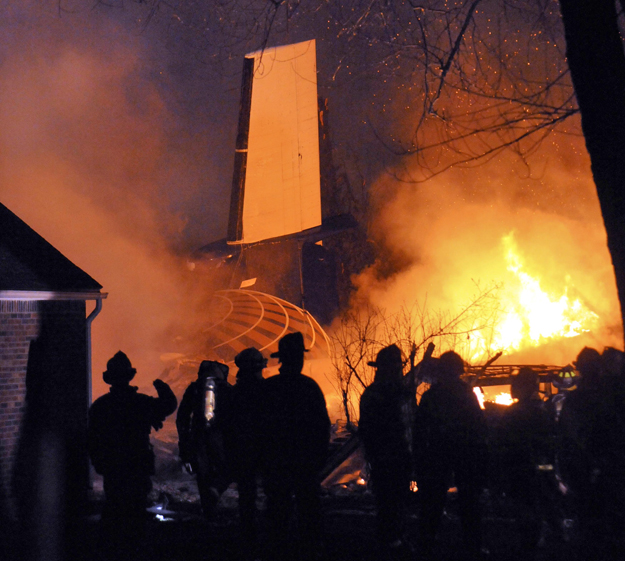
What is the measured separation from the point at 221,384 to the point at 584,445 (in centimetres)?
340

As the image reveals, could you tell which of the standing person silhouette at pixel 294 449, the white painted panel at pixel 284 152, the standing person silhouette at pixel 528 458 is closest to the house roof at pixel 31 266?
the standing person silhouette at pixel 294 449

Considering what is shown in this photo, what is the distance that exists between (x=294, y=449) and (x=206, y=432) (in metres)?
2.08

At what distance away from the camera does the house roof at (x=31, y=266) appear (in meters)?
7.87

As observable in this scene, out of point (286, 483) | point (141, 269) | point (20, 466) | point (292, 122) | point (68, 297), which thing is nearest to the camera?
point (286, 483)

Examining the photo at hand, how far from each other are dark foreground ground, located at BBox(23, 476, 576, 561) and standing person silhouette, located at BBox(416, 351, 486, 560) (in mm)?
459

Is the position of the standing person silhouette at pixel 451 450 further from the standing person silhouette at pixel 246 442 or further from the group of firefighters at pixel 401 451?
the standing person silhouette at pixel 246 442

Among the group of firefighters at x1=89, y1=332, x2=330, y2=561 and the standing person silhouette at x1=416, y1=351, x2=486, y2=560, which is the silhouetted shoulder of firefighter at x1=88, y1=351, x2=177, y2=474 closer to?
the group of firefighters at x1=89, y1=332, x2=330, y2=561

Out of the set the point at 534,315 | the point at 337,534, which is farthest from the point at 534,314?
the point at 337,534

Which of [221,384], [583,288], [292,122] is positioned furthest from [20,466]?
[583,288]

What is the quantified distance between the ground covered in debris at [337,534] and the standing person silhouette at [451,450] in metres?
0.45

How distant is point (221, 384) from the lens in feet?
18.8

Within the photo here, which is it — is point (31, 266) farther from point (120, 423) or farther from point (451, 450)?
point (451, 450)

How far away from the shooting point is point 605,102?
3623 mm

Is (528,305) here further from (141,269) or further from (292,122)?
(141,269)
